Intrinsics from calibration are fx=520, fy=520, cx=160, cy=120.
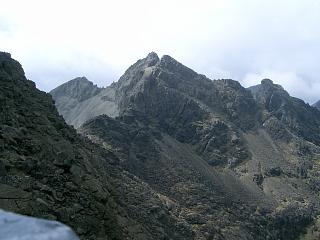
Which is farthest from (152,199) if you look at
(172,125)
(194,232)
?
(172,125)

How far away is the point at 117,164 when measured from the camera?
97562mm

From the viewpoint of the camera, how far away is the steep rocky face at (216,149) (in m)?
109

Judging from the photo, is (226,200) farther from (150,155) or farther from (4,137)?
(4,137)

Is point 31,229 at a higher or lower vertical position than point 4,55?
lower

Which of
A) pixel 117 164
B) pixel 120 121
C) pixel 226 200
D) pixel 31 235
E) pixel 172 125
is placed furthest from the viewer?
pixel 172 125

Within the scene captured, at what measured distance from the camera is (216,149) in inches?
5719

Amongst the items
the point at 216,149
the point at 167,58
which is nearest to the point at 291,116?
the point at 167,58

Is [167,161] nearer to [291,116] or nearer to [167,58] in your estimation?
[167,58]

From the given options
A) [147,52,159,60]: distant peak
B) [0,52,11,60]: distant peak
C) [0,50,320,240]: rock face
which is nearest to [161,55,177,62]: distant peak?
[0,50,320,240]: rock face

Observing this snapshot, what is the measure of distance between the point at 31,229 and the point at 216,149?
14277cm

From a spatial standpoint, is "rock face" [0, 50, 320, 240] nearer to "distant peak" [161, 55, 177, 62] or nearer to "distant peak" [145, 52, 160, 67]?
"distant peak" [145, 52, 160, 67]

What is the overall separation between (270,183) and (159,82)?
47.2 meters

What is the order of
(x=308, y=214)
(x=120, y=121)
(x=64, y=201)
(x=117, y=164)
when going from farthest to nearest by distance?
(x=120, y=121), (x=308, y=214), (x=117, y=164), (x=64, y=201)

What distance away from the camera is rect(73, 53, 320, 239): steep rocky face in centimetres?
10919
